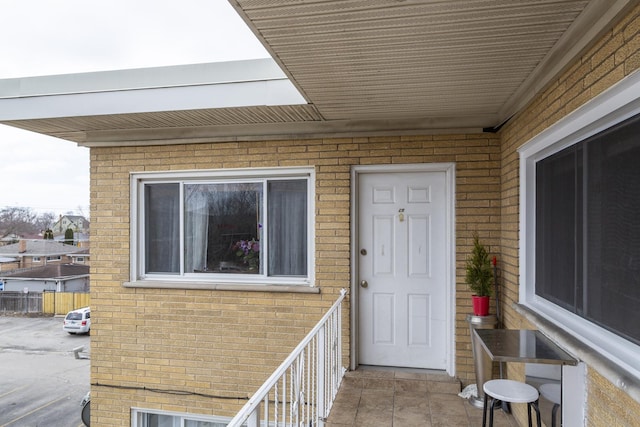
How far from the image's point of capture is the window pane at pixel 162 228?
199 inches

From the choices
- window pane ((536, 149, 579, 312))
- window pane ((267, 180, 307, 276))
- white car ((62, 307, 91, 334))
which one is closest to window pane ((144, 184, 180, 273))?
window pane ((267, 180, 307, 276))

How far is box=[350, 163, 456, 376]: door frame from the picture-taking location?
4.31m

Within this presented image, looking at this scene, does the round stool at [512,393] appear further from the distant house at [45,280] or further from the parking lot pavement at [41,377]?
the distant house at [45,280]

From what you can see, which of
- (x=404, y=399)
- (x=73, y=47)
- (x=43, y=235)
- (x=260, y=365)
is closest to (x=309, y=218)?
(x=260, y=365)

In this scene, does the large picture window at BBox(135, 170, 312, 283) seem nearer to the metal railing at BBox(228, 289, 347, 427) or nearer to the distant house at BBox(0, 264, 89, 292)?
the metal railing at BBox(228, 289, 347, 427)

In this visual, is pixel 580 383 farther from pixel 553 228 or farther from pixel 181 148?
pixel 181 148

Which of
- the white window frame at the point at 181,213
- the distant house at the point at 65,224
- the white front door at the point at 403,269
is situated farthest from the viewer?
the distant house at the point at 65,224

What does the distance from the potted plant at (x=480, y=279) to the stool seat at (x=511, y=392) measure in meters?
1.33

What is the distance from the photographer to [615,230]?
82.3 inches

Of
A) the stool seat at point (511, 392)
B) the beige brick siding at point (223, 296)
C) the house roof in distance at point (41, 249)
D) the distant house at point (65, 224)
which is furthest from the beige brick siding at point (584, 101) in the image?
the house roof in distance at point (41, 249)

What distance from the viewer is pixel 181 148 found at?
489cm

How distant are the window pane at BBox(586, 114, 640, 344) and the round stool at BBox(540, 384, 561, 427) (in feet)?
1.87

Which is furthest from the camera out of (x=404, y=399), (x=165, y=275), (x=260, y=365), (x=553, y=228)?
(x=165, y=275)

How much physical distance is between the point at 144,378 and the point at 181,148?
269cm
